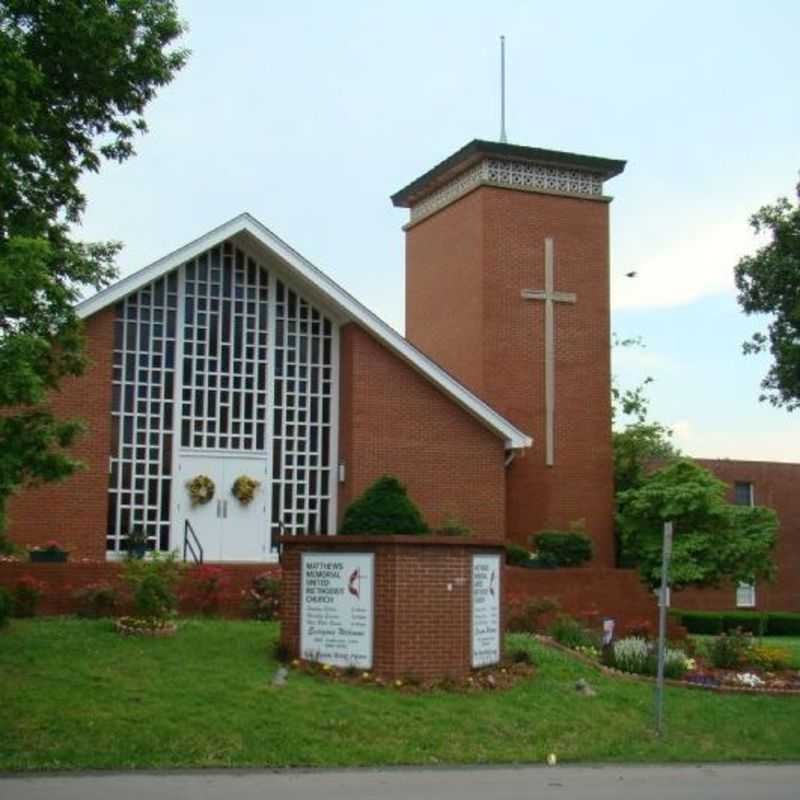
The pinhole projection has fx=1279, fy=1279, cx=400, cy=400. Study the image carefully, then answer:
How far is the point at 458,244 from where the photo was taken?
101ft

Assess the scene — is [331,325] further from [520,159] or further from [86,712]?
[86,712]

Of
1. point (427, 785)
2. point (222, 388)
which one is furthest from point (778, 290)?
point (427, 785)

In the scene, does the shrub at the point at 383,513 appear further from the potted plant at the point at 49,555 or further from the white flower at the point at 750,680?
the white flower at the point at 750,680

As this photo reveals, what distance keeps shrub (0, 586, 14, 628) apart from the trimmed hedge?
2062 centimetres

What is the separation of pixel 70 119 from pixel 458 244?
16928 millimetres

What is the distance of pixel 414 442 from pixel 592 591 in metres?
4.85

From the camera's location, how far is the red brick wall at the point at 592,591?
24.4m

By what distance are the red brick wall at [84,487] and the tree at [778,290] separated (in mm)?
14992

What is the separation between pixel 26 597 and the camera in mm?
19688

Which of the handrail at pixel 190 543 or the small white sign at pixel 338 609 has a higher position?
the handrail at pixel 190 543

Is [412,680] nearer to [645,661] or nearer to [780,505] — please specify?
[645,661]

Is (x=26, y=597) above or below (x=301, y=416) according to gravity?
below

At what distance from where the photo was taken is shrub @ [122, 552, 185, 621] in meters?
17.8

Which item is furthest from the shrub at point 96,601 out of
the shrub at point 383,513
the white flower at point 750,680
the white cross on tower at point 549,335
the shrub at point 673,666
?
the white cross on tower at point 549,335
